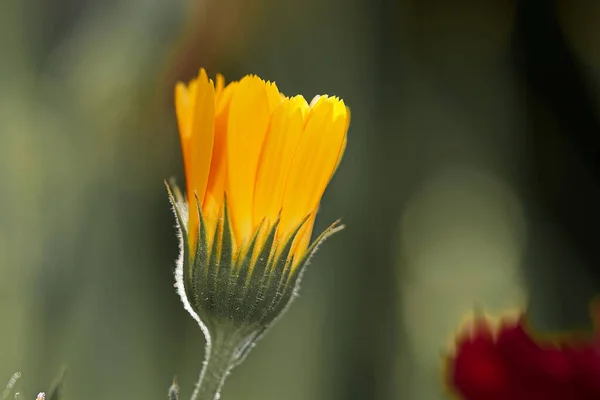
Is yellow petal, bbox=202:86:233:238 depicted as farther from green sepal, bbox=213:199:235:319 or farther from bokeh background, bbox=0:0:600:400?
bokeh background, bbox=0:0:600:400

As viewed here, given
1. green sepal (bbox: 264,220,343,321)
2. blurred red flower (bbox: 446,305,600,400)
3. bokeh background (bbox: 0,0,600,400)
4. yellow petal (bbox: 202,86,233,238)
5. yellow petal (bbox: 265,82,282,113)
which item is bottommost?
blurred red flower (bbox: 446,305,600,400)

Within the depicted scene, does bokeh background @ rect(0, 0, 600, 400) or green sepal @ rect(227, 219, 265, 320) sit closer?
green sepal @ rect(227, 219, 265, 320)

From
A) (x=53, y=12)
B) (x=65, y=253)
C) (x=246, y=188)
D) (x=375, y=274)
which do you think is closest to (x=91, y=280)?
(x=65, y=253)

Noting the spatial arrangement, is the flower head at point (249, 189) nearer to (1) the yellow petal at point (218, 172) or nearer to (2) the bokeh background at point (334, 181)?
(1) the yellow petal at point (218, 172)

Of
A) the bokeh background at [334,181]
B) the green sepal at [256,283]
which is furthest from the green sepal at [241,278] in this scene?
the bokeh background at [334,181]

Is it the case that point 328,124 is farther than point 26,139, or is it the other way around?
point 26,139

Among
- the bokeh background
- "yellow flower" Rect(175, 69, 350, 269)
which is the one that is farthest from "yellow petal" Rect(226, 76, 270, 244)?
the bokeh background

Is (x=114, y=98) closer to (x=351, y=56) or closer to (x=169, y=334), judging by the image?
(x=169, y=334)
